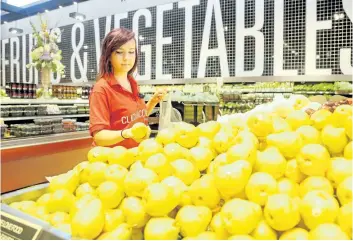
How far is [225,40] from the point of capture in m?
6.77

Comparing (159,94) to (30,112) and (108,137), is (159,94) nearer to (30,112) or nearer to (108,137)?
(108,137)

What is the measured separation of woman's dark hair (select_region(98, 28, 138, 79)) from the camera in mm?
2184

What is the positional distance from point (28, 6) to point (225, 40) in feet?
20.9

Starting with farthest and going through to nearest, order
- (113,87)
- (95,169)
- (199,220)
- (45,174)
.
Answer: (45,174), (113,87), (95,169), (199,220)

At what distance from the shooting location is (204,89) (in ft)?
21.8

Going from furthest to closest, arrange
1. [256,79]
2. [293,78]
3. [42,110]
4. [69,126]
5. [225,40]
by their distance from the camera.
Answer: [225,40]
[256,79]
[293,78]
[42,110]
[69,126]

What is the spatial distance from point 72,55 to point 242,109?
5184 mm

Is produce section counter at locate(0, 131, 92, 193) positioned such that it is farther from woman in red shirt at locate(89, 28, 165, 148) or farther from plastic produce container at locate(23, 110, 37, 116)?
woman in red shirt at locate(89, 28, 165, 148)

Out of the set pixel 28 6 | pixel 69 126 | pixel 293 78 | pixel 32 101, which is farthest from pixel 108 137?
pixel 28 6

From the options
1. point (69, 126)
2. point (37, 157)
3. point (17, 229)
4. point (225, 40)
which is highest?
point (225, 40)

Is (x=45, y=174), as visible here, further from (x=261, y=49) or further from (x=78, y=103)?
(x=261, y=49)

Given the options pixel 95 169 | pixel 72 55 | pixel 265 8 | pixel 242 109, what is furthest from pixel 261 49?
pixel 95 169

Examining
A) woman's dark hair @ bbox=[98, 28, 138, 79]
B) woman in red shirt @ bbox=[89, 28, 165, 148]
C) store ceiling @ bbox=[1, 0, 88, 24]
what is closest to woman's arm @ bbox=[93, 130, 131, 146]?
woman in red shirt @ bbox=[89, 28, 165, 148]

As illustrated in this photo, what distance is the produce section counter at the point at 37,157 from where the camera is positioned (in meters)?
3.09
